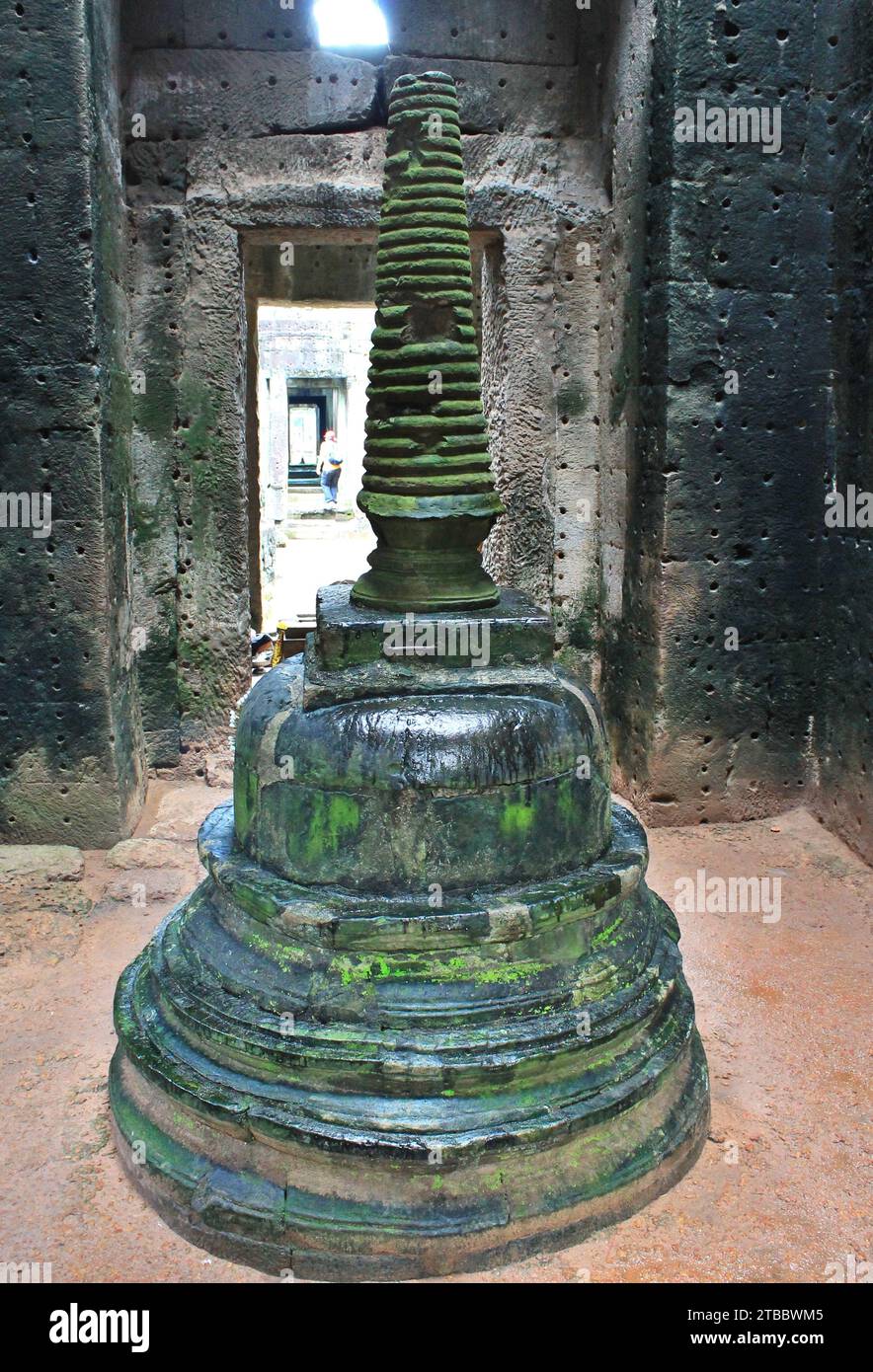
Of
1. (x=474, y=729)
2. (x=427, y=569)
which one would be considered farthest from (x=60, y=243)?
(x=474, y=729)

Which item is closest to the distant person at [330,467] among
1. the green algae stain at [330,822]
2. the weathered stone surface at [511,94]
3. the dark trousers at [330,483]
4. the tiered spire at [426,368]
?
the dark trousers at [330,483]

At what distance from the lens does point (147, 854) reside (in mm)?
5320

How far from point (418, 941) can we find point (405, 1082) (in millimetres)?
336

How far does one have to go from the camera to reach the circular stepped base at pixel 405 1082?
2.82m

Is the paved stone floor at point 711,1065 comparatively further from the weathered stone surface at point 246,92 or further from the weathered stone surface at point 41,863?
the weathered stone surface at point 246,92

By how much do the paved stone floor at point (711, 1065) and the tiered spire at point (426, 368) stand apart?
5.74 feet

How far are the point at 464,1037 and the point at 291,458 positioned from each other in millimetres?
23186

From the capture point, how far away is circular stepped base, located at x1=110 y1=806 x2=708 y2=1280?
282 centimetres

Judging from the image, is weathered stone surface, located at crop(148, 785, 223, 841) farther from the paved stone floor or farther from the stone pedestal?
the stone pedestal

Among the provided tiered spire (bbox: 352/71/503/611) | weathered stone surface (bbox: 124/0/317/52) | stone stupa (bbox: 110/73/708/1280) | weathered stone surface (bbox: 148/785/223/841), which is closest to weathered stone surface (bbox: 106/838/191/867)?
weathered stone surface (bbox: 148/785/223/841)

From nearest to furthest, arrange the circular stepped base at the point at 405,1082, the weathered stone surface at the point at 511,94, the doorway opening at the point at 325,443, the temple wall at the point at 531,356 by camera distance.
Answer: the circular stepped base at the point at 405,1082, the temple wall at the point at 531,356, the weathered stone surface at the point at 511,94, the doorway opening at the point at 325,443

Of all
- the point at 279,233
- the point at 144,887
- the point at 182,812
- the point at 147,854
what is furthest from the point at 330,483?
the point at 144,887

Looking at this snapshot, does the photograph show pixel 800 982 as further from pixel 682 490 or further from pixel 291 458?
pixel 291 458

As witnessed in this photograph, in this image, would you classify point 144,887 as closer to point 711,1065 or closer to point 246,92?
point 711,1065
